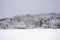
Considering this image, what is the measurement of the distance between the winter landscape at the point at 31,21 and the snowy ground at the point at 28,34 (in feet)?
0.27

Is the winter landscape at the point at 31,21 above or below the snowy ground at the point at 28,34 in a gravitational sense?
above

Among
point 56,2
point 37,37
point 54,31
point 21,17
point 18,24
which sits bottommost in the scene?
point 37,37

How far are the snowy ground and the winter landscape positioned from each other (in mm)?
82

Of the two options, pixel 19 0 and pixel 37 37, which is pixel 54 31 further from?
pixel 19 0

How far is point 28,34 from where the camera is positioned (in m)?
1.47

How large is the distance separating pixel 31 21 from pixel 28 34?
27 cm

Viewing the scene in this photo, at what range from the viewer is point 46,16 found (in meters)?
1.44

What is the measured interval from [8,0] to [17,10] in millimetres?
284

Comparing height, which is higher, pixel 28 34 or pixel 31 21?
pixel 31 21

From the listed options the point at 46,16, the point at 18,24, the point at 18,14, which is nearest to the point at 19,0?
the point at 18,14

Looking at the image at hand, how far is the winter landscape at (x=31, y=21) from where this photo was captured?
142cm

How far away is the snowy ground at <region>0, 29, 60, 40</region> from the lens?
143cm

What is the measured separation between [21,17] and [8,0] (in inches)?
17.5

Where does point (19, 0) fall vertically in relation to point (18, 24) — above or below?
above
